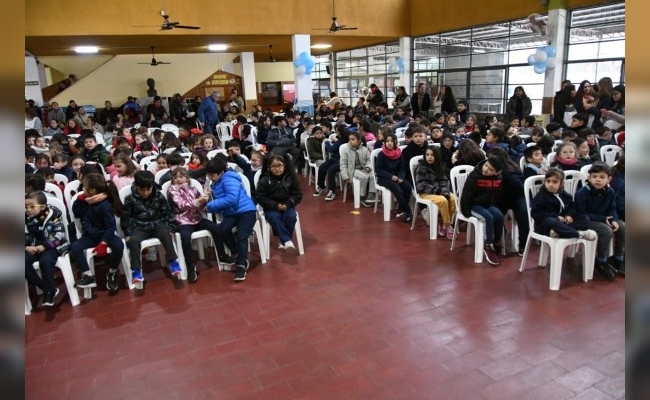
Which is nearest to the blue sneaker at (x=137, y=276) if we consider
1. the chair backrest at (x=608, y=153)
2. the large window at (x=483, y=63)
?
the chair backrest at (x=608, y=153)

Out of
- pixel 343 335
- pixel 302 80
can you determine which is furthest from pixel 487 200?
pixel 302 80

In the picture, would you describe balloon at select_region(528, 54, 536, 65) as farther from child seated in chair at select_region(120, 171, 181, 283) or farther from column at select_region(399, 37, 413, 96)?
child seated in chair at select_region(120, 171, 181, 283)

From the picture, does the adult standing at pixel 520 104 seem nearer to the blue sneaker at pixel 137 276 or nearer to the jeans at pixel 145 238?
the jeans at pixel 145 238

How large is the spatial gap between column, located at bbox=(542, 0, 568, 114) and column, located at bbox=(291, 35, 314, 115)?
5.30 meters

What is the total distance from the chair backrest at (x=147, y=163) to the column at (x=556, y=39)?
24.7ft

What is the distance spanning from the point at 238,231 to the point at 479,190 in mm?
2191

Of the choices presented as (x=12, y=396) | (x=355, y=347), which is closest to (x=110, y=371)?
(x=355, y=347)

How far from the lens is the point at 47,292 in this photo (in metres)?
3.53

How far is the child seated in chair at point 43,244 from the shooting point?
3.46 meters

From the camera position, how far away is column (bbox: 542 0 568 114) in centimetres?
877

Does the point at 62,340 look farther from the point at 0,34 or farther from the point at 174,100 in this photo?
the point at 174,100

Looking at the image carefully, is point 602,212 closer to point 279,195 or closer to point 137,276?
point 279,195

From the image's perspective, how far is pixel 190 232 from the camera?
13.3 feet

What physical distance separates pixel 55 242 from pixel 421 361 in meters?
2.80
